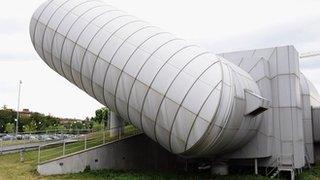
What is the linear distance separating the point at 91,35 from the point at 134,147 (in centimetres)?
929

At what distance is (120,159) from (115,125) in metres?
6.86

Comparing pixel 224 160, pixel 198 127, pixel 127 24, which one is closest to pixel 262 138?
pixel 224 160

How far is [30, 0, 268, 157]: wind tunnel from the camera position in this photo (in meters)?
19.9

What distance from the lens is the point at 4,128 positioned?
102 meters

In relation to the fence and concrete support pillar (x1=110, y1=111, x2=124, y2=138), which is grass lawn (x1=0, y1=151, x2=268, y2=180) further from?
concrete support pillar (x1=110, y1=111, x2=124, y2=138)

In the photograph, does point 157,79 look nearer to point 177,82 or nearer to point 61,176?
point 177,82

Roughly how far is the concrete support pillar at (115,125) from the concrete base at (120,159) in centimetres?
325

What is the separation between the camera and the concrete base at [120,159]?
2252cm

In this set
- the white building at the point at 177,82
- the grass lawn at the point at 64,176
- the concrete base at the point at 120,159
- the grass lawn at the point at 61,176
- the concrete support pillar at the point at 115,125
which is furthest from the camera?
the concrete support pillar at the point at 115,125

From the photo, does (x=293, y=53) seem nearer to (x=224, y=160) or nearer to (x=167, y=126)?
(x=224, y=160)

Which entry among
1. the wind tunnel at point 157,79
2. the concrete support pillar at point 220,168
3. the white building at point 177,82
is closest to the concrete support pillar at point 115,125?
the white building at point 177,82

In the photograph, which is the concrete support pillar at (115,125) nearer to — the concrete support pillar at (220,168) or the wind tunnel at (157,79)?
the wind tunnel at (157,79)

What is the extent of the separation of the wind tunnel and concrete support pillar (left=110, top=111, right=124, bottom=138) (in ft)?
24.6

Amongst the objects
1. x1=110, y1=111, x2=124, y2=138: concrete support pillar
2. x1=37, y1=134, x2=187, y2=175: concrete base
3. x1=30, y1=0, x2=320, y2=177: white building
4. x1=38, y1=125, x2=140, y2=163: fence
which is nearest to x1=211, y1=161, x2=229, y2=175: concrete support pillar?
x1=30, y1=0, x2=320, y2=177: white building
